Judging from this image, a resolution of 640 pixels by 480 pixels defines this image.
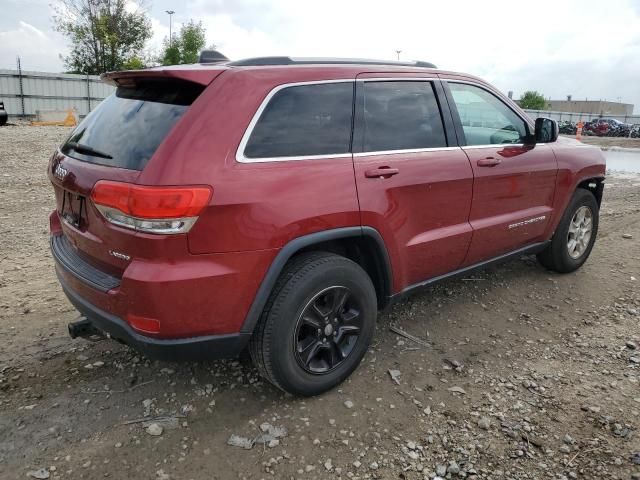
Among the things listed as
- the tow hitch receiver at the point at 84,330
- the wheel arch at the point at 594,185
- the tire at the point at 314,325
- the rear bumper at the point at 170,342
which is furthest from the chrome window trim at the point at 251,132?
the wheel arch at the point at 594,185

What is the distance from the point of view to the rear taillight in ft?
7.29

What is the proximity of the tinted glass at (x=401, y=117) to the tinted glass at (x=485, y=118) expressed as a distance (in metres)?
0.29

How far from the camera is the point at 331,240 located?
282cm

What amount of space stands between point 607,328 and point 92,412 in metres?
3.51

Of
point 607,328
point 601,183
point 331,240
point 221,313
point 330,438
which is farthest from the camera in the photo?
point 601,183

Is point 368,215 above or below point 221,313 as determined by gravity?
above

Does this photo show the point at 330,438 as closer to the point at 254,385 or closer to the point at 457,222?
the point at 254,385

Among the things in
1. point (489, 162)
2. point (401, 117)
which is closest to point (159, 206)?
point (401, 117)

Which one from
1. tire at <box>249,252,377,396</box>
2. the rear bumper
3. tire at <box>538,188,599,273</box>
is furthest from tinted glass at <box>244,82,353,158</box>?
tire at <box>538,188,599,273</box>

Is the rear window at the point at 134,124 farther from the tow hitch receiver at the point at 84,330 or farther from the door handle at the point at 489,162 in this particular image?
the door handle at the point at 489,162

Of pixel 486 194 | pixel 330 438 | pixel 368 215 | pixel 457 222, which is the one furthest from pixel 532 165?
pixel 330 438

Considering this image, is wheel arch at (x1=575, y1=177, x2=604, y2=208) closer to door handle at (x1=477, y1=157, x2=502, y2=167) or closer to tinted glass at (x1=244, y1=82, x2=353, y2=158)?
door handle at (x1=477, y1=157, x2=502, y2=167)

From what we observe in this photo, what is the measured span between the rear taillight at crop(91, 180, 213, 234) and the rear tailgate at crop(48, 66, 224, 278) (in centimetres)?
4

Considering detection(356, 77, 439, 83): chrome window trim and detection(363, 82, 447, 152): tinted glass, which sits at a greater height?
detection(356, 77, 439, 83): chrome window trim
